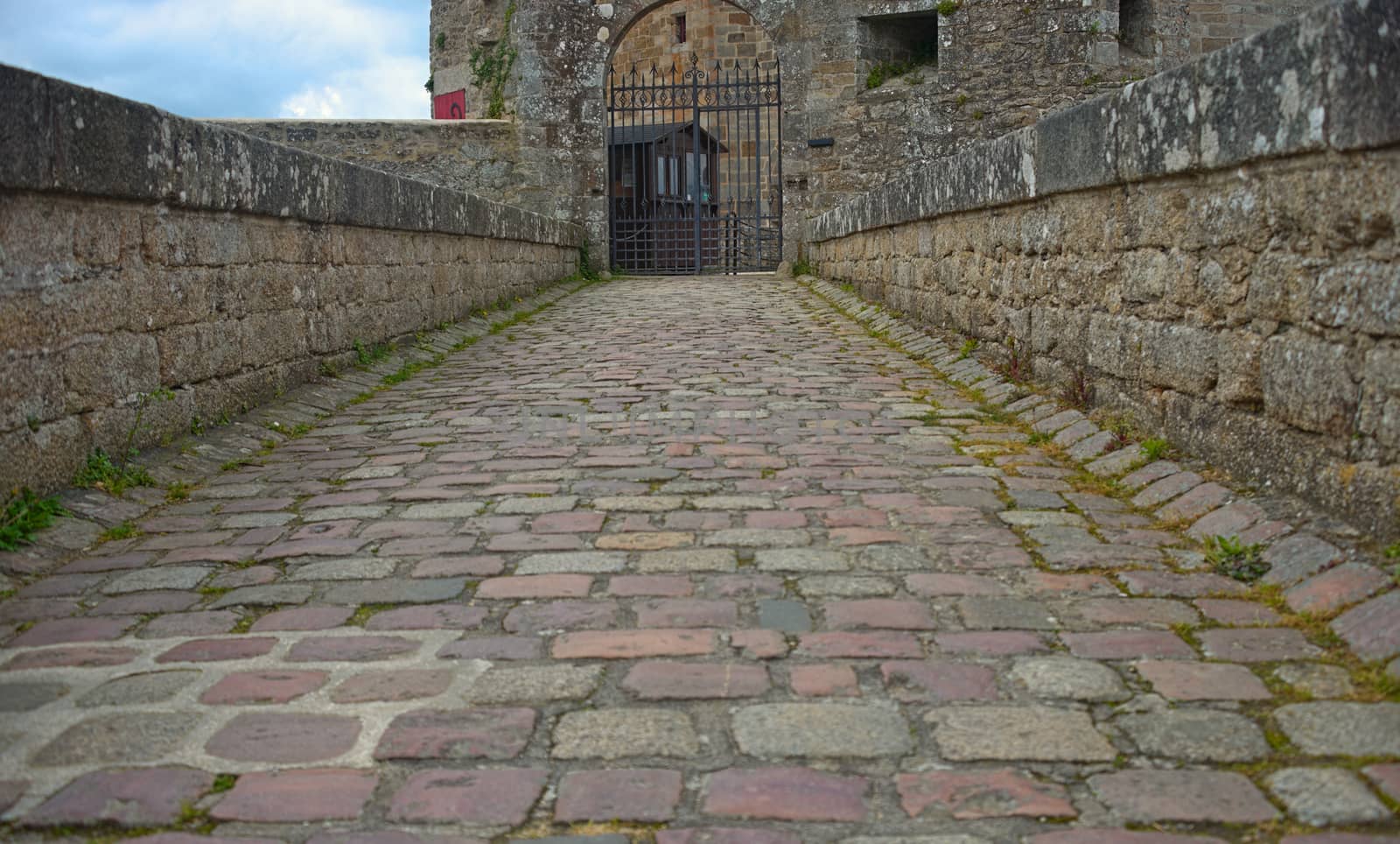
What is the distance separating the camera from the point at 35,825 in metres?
2.00

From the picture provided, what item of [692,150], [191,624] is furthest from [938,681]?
[692,150]

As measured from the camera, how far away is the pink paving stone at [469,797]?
2.03 metres

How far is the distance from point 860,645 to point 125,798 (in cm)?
151

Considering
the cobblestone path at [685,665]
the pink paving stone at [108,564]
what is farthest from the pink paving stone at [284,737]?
the pink paving stone at [108,564]

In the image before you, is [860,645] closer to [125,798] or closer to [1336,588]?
[1336,588]

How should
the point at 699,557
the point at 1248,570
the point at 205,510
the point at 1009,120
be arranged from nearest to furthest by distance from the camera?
the point at 1248,570, the point at 699,557, the point at 205,510, the point at 1009,120

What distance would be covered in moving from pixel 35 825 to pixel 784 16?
16.2 meters

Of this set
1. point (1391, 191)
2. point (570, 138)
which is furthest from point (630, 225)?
point (1391, 191)

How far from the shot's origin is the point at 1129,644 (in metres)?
2.79

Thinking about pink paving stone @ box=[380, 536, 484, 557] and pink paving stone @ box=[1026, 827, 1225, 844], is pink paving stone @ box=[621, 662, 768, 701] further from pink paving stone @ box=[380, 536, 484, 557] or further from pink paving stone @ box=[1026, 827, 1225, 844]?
pink paving stone @ box=[380, 536, 484, 557]

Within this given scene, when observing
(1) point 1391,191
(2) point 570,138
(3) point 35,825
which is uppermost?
(2) point 570,138

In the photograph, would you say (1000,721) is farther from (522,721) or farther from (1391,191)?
(1391,191)

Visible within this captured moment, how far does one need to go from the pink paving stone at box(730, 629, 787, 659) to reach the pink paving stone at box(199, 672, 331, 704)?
90 cm

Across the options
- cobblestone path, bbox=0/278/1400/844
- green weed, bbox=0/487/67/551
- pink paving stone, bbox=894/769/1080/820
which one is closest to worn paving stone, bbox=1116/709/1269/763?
cobblestone path, bbox=0/278/1400/844
